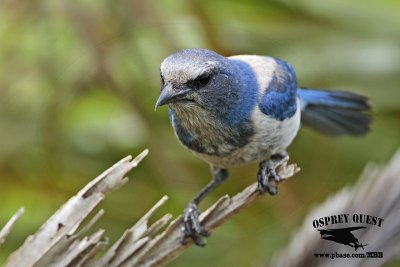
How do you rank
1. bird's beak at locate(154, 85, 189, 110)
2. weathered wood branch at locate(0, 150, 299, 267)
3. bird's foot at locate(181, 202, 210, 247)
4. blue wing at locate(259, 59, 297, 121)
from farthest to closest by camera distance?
blue wing at locate(259, 59, 297, 121) < bird's foot at locate(181, 202, 210, 247) < bird's beak at locate(154, 85, 189, 110) < weathered wood branch at locate(0, 150, 299, 267)

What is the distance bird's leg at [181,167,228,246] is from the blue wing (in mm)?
503

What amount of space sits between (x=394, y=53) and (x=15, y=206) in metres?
2.40

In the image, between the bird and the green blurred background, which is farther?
the green blurred background

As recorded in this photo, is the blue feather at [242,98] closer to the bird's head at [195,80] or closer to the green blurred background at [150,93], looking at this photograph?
the bird's head at [195,80]

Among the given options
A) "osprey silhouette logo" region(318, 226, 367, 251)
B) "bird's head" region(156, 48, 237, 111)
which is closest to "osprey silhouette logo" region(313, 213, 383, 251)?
"osprey silhouette logo" region(318, 226, 367, 251)

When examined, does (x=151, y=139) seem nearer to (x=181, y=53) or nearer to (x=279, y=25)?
(x=279, y=25)

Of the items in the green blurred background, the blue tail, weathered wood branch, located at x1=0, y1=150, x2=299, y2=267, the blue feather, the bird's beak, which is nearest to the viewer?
weathered wood branch, located at x1=0, y1=150, x2=299, y2=267

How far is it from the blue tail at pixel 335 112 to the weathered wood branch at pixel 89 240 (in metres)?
1.44

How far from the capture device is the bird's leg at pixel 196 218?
2540mm

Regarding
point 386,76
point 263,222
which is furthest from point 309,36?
point 263,222

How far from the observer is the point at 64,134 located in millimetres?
4121

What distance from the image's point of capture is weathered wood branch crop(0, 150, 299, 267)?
2.09m

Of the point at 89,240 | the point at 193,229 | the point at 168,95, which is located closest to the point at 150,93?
the point at 193,229

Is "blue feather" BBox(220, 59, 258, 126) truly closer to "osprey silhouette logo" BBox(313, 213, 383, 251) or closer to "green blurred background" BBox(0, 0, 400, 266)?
"osprey silhouette logo" BBox(313, 213, 383, 251)
